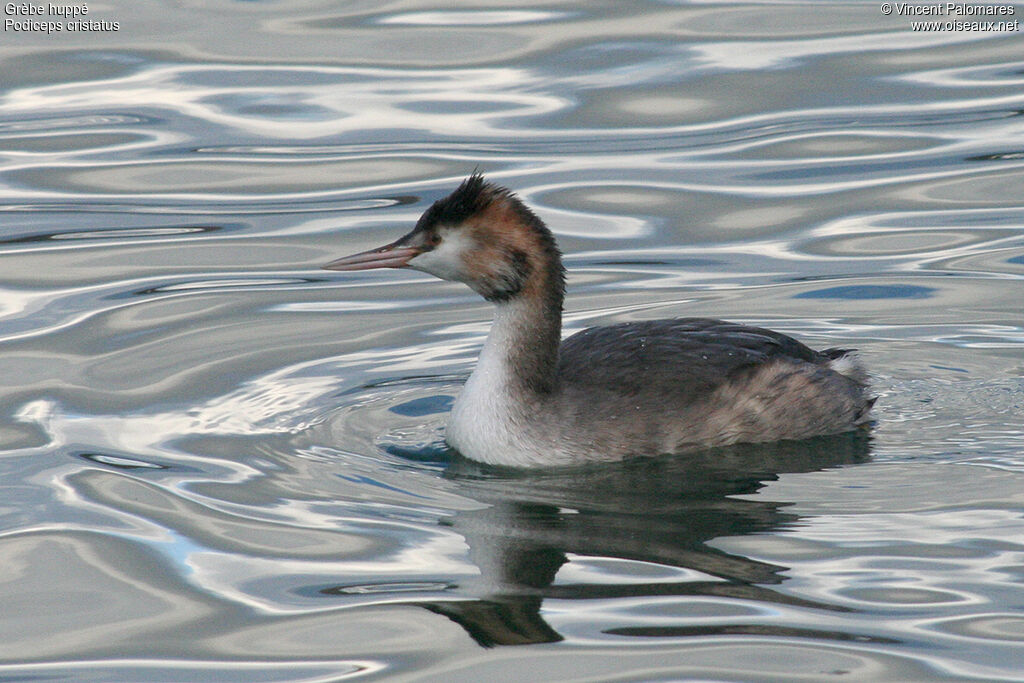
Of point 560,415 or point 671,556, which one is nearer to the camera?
point 671,556

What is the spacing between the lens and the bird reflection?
6.65 metres

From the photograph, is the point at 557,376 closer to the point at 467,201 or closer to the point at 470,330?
the point at 467,201

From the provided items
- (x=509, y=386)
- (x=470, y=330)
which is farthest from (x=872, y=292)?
(x=509, y=386)

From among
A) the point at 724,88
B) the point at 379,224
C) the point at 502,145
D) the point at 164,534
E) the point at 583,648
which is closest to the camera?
the point at 583,648

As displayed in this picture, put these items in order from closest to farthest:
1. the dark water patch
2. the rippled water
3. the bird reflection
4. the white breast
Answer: the rippled water < the bird reflection < the white breast < the dark water patch

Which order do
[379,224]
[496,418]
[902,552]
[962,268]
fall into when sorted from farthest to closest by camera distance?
[379,224] < [962,268] < [496,418] < [902,552]

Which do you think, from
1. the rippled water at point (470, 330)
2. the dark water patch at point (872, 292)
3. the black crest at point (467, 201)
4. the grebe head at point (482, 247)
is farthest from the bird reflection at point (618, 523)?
the dark water patch at point (872, 292)

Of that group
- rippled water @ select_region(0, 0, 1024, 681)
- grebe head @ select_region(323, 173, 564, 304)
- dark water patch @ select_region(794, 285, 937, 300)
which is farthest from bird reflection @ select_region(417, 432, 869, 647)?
dark water patch @ select_region(794, 285, 937, 300)

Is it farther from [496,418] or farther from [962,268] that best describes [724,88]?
[496,418]

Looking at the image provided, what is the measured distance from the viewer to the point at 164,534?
7449 mm

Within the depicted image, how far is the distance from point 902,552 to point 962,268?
4.37 metres

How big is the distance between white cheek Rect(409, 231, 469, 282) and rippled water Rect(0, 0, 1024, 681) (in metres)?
0.80

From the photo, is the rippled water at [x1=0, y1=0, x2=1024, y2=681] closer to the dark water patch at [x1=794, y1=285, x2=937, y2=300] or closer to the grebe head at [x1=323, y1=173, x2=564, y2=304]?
the dark water patch at [x1=794, y1=285, x2=937, y2=300]

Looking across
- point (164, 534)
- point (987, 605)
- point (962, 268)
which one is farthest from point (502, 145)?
point (987, 605)
